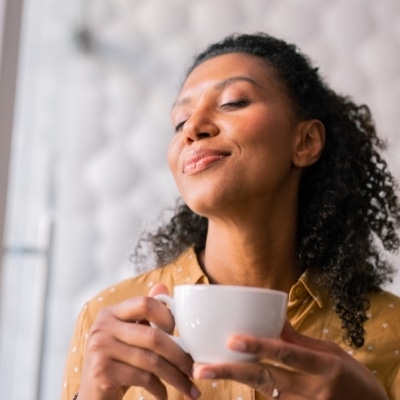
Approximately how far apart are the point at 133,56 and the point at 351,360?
1.25 meters

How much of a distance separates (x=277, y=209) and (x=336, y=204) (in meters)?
0.13

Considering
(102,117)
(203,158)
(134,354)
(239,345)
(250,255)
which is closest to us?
(239,345)

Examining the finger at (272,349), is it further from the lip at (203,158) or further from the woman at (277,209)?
the lip at (203,158)

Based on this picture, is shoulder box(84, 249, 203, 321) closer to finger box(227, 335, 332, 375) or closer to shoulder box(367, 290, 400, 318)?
shoulder box(367, 290, 400, 318)

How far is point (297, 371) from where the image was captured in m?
0.68

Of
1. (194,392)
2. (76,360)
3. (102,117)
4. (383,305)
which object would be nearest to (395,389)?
(383,305)

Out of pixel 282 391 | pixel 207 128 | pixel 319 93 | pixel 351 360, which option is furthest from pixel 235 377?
pixel 319 93

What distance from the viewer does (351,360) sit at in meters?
0.74

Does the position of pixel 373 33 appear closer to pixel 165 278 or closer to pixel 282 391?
pixel 165 278

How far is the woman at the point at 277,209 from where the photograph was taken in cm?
100

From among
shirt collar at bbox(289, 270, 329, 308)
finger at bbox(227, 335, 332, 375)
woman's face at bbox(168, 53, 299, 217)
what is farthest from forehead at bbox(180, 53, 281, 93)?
finger at bbox(227, 335, 332, 375)

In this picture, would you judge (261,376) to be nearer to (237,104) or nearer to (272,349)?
(272,349)

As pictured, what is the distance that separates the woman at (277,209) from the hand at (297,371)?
8cm

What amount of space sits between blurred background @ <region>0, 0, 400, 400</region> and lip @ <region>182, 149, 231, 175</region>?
0.62m
